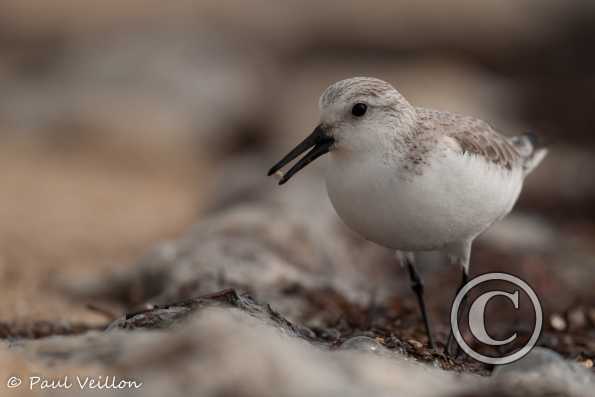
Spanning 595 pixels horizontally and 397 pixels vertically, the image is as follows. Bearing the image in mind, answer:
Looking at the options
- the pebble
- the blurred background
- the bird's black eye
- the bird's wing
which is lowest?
the blurred background

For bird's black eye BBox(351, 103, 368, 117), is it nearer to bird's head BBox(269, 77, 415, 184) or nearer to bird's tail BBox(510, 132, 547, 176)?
bird's head BBox(269, 77, 415, 184)

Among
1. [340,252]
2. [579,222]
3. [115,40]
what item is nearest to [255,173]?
[340,252]

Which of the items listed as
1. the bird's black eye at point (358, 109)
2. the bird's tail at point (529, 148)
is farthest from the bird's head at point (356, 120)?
the bird's tail at point (529, 148)

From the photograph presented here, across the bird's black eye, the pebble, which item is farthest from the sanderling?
the pebble

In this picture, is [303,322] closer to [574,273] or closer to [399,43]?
[574,273]

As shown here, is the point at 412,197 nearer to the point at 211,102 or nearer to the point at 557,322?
the point at 557,322

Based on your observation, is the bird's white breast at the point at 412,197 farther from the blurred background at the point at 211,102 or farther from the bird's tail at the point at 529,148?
the blurred background at the point at 211,102
